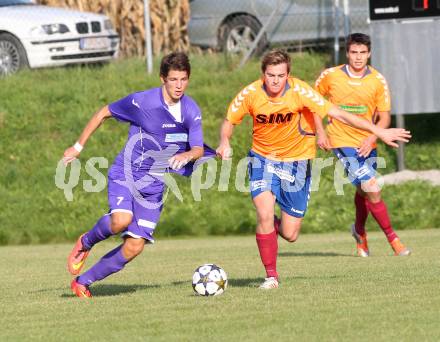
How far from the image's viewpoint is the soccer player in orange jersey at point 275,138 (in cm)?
1014

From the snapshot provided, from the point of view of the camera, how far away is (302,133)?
1069 centimetres

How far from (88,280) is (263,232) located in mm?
1543

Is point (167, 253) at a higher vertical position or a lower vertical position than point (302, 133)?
lower

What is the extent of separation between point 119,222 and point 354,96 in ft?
14.9

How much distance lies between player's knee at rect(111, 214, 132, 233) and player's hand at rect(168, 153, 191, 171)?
664 millimetres

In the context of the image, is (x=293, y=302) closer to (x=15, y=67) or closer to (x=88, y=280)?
(x=88, y=280)

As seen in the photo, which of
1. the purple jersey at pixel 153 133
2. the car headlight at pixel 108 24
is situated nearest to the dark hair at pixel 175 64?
the purple jersey at pixel 153 133

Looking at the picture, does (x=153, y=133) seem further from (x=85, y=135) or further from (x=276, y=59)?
(x=276, y=59)

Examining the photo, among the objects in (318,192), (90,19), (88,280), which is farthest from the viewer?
(90,19)

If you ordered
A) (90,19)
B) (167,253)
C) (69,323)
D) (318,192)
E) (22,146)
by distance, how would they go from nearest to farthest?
(69,323) < (167,253) < (318,192) < (22,146) < (90,19)

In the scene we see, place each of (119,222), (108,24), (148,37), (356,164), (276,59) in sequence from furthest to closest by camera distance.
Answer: (108,24)
(148,37)
(356,164)
(276,59)
(119,222)

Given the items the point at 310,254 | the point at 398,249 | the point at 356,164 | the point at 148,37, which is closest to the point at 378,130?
the point at 356,164

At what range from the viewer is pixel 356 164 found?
1332cm

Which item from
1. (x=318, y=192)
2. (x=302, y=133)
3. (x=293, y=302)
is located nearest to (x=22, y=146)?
(x=318, y=192)
